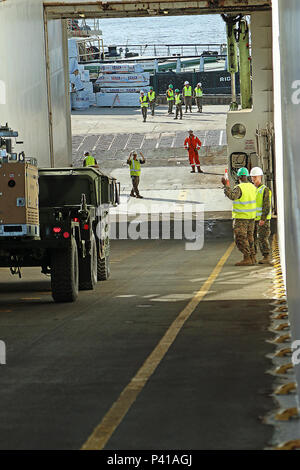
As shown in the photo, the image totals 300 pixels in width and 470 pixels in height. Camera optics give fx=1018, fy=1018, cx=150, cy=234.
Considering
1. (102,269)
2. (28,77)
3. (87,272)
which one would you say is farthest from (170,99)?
(87,272)

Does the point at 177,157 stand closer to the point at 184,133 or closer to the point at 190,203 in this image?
the point at 184,133

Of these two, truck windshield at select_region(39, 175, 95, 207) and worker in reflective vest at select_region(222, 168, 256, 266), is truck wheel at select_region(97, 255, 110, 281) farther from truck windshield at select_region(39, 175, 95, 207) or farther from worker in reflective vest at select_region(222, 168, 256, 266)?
worker in reflective vest at select_region(222, 168, 256, 266)

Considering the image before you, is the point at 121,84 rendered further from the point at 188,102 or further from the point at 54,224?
the point at 54,224

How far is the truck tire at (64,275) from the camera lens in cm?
1409

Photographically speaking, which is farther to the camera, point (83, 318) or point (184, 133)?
point (184, 133)

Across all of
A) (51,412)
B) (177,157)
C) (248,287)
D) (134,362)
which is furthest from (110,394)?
(177,157)

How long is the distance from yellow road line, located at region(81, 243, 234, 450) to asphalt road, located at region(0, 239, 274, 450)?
0.15 feet

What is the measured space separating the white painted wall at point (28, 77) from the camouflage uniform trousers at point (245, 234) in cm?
585

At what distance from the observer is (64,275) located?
1412cm

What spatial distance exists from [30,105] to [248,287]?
11194mm

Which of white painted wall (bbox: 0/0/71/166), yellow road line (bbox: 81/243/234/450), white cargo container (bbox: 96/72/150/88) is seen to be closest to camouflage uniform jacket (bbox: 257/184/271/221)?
yellow road line (bbox: 81/243/234/450)

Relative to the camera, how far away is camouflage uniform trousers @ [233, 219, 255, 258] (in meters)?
18.6

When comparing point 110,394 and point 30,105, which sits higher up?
point 30,105
